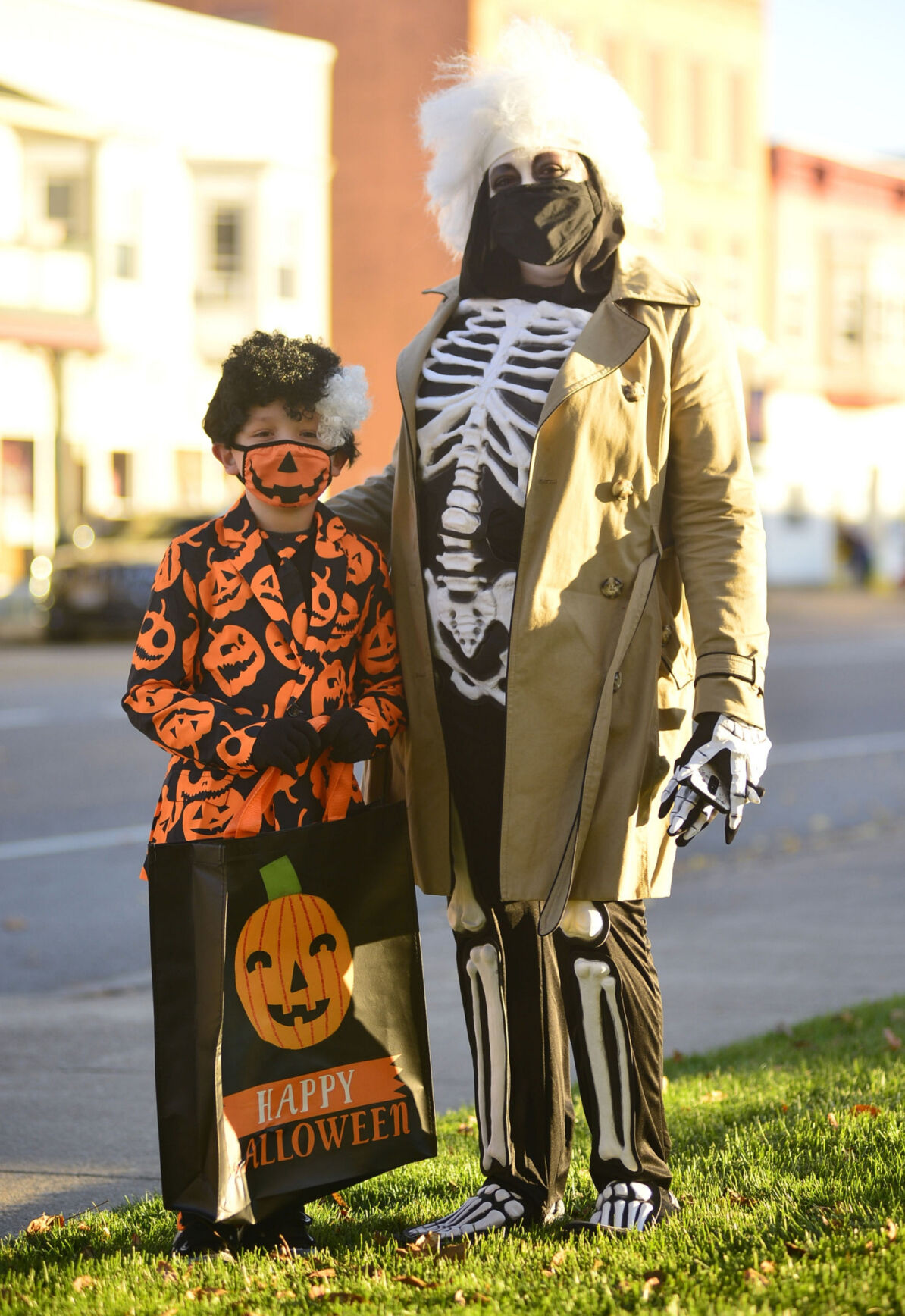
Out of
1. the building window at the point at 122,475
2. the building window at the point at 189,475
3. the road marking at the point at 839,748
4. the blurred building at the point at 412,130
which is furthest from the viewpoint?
the blurred building at the point at 412,130

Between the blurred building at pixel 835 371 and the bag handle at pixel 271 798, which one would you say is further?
the blurred building at pixel 835 371

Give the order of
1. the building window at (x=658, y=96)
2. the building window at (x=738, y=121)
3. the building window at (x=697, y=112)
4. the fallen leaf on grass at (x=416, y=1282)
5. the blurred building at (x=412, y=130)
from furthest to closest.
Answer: the building window at (x=738, y=121)
the building window at (x=697, y=112)
the building window at (x=658, y=96)
the blurred building at (x=412, y=130)
the fallen leaf on grass at (x=416, y=1282)

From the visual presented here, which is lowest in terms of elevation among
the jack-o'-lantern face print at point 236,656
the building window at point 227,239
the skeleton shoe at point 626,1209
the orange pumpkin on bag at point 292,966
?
the skeleton shoe at point 626,1209

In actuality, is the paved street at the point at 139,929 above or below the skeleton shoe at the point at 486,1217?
below

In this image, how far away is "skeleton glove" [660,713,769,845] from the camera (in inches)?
129

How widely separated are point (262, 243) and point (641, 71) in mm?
13626

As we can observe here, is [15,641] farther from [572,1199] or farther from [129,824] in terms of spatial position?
[572,1199]

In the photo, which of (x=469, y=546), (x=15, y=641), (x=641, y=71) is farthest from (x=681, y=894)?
(x=641, y=71)

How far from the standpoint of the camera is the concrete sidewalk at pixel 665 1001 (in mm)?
4492

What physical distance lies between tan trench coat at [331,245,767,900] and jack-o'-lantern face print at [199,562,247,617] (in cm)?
52

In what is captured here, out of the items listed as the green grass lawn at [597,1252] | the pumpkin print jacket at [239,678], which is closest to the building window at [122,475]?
the green grass lawn at [597,1252]

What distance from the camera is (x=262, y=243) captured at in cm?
3017

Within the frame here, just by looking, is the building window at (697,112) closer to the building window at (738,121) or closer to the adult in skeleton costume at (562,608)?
the building window at (738,121)

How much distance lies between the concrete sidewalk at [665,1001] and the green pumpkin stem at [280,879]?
1.19 meters
